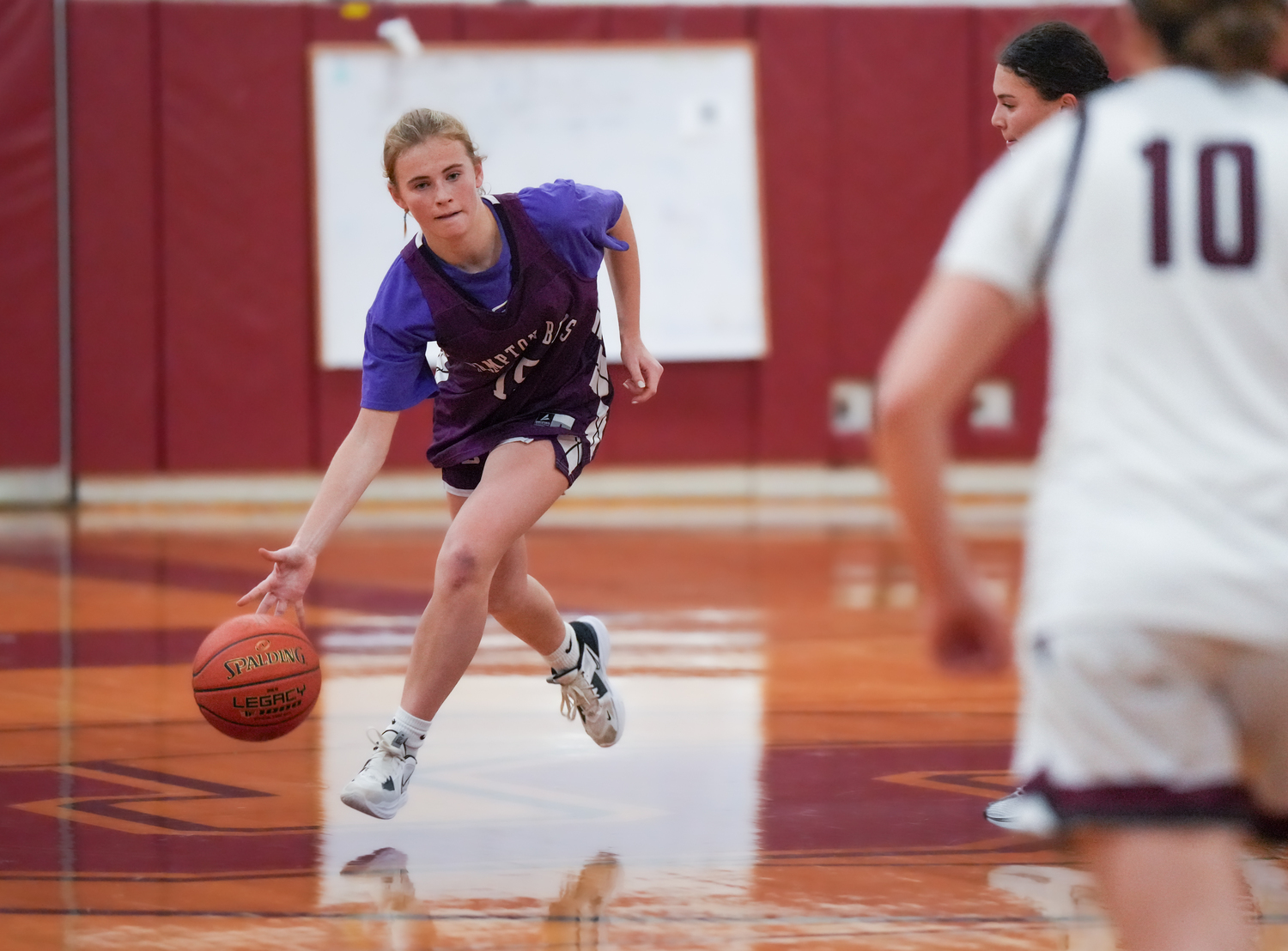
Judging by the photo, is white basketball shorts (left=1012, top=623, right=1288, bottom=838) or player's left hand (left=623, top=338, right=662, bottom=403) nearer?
white basketball shorts (left=1012, top=623, right=1288, bottom=838)

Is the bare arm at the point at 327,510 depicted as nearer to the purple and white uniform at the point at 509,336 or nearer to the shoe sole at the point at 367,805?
the purple and white uniform at the point at 509,336

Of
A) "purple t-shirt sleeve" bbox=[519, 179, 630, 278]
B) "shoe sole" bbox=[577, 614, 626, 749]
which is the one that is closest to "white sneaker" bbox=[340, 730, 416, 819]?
"shoe sole" bbox=[577, 614, 626, 749]

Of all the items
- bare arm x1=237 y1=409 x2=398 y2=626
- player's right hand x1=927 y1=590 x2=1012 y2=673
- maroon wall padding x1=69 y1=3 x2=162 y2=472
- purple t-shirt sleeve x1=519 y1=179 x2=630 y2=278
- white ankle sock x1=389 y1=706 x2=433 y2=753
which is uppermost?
maroon wall padding x1=69 y1=3 x2=162 y2=472

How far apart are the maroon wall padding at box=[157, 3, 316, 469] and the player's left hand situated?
307 inches

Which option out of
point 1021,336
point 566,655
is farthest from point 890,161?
point 566,655

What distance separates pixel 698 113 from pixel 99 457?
4.48 m

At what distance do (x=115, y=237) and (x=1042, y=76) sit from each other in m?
8.97

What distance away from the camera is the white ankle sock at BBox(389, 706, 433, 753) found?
12.0 ft

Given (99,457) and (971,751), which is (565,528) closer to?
(99,457)

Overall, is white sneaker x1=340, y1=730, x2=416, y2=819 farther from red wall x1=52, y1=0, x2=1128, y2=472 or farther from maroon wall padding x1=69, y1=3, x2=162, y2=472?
maroon wall padding x1=69, y1=3, x2=162, y2=472

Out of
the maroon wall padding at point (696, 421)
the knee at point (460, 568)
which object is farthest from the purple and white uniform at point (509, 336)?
the maroon wall padding at point (696, 421)

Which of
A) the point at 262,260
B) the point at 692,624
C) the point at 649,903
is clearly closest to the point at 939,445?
the point at 649,903

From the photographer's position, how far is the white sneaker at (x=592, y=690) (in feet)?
13.9

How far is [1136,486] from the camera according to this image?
154 centimetres
